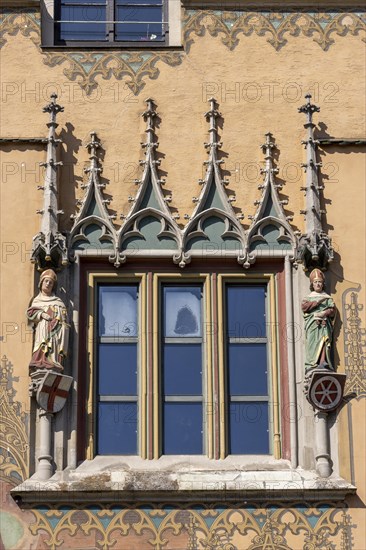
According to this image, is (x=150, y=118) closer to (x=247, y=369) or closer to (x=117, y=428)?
(x=247, y=369)

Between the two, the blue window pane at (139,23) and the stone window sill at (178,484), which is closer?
the stone window sill at (178,484)

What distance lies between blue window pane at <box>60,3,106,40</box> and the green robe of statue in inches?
152

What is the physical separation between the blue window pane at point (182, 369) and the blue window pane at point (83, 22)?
3.68 metres

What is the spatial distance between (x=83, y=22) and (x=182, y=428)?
4756 millimetres

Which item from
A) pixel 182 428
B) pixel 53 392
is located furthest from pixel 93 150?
pixel 182 428

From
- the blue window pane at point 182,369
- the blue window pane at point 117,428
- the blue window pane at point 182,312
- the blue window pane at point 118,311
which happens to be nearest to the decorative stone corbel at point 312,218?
→ the blue window pane at point 182,312

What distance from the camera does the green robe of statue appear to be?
1725cm

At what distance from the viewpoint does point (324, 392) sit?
1714 centimetres

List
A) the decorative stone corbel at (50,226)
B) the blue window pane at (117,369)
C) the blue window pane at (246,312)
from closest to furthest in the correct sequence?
1. the blue window pane at (117,369)
2. the decorative stone corbel at (50,226)
3. the blue window pane at (246,312)

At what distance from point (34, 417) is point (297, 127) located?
4.15 metres

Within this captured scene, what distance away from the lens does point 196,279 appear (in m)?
17.8

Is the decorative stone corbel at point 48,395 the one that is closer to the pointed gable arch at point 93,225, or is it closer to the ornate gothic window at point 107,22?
the pointed gable arch at point 93,225

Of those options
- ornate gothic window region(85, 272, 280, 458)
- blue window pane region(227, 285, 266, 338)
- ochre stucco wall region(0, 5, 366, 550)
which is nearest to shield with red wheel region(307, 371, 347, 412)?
ochre stucco wall region(0, 5, 366, 550)

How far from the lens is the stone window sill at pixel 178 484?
1667 centimetres
